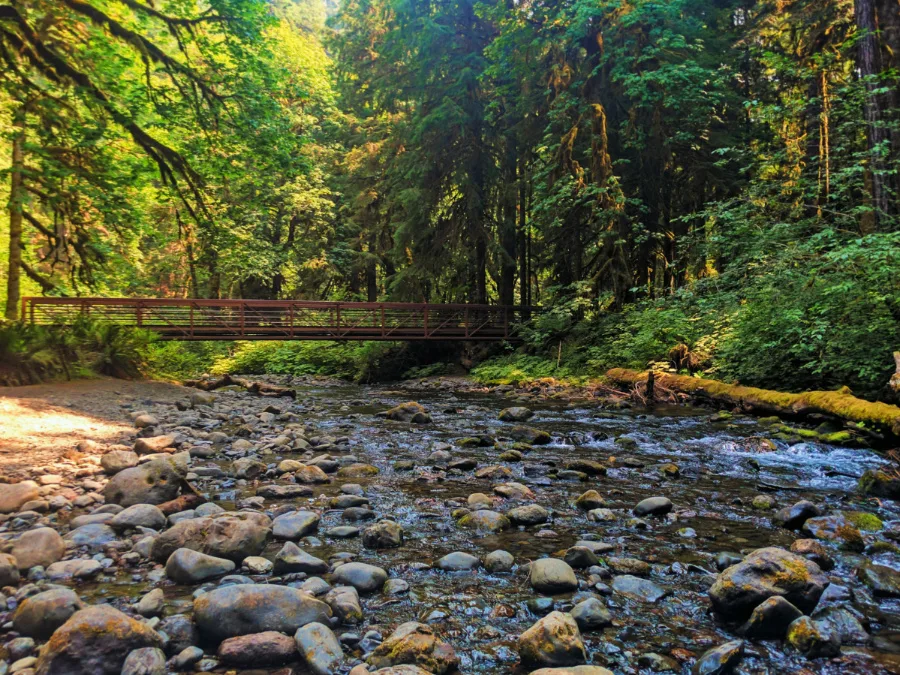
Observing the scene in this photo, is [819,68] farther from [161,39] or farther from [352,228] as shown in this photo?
[352,228]

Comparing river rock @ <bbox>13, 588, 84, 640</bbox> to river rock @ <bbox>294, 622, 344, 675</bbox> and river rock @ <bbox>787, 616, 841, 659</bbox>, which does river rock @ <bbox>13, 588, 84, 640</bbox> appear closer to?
river rock @ <bbox>294, 622, 344, 675</bbox>

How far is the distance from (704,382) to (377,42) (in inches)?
801

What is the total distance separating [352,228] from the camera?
25.2 m

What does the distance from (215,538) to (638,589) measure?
246 cm

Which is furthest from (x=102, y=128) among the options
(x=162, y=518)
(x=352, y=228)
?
(x=352, y=228)

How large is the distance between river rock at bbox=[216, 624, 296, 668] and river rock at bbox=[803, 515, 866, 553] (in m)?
3.26

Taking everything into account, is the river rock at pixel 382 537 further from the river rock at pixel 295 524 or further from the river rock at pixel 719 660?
the river rock at pixel 719 660

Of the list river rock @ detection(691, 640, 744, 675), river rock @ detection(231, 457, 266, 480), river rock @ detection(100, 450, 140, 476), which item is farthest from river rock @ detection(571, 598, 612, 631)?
river rock @ detection(100, 450, 140, 476)

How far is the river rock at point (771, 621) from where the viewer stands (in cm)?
231

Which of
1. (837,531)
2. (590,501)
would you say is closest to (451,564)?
(590,501)

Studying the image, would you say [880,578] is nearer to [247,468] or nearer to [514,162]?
[247,468]

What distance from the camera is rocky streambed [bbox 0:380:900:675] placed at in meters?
2.18

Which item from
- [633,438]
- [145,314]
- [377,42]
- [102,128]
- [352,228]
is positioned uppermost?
[377,42]

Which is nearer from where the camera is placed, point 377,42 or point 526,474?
point 526,474
